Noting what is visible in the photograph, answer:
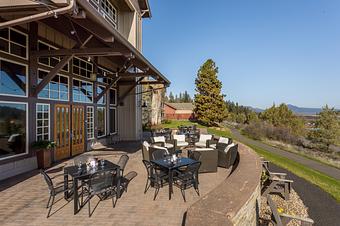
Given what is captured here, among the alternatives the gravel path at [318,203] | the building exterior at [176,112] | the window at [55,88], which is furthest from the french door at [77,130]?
the building exterior at [176,112]

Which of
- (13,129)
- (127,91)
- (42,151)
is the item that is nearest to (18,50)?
(13,129)

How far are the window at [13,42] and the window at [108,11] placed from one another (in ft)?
18.7

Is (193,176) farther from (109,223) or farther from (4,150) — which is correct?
(4,150)

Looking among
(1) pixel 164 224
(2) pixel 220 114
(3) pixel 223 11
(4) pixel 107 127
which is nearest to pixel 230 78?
(2) pixel 220 114

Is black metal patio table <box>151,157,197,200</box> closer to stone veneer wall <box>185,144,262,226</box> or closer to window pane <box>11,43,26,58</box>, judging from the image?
stone veneer wall <box>185,144,262,226</box>

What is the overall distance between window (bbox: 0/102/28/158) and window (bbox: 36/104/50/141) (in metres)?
0.57

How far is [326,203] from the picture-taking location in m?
7.42

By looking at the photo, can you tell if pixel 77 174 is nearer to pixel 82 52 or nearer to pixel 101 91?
pixel 82 52

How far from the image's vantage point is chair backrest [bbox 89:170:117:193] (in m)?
4.11

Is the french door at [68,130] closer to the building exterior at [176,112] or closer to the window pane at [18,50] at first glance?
the window pane at [18,50]

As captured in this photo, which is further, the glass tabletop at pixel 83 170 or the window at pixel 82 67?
the window at pixel 82 67

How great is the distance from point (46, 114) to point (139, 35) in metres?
9.76

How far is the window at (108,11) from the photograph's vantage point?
1170cm

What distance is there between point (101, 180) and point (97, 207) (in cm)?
59
